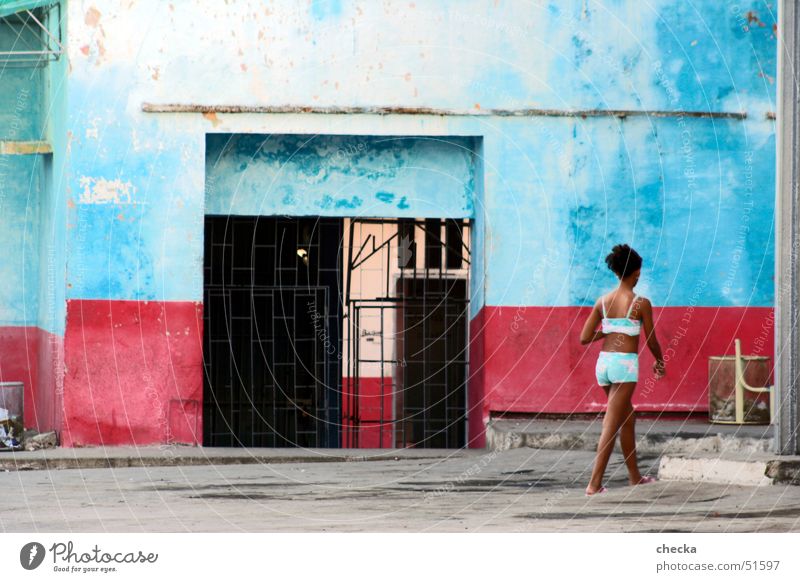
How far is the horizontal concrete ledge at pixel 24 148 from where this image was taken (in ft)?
38.7

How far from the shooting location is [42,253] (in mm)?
12055

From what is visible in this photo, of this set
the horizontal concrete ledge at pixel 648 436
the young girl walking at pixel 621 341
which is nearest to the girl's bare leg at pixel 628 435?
the young girl walking at pixel 621 341

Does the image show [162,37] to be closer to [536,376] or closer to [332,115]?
[332,115]

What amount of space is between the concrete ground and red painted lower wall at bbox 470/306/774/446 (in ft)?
3.65

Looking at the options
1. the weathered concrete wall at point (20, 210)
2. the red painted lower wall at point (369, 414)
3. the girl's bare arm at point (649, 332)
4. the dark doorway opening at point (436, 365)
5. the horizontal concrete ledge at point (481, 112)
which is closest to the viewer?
the girl's bare arm at point (649, 332)

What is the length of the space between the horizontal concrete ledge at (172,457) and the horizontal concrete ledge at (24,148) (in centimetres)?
269

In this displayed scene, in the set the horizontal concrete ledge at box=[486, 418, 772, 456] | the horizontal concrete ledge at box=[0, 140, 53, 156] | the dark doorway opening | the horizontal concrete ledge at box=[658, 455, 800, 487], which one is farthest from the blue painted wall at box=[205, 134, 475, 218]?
the horizontal concrete ledge at box=[658, 455, 800, 487]

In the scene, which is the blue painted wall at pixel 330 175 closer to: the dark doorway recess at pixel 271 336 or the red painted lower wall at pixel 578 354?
the dark doorway recess at pixel 271 336

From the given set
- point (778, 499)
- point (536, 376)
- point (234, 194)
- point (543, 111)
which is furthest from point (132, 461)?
point (778, 499)

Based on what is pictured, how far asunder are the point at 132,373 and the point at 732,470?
5064 millimetres

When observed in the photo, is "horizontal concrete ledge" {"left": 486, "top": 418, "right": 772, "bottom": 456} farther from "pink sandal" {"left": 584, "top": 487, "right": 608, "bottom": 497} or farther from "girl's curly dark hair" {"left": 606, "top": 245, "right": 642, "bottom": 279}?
"girl's curly dark hair" {"left": 606, "top": 245, "right": 642, "bottom": 279}

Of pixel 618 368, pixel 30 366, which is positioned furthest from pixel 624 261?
pixel 30 366

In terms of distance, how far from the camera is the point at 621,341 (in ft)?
25.0

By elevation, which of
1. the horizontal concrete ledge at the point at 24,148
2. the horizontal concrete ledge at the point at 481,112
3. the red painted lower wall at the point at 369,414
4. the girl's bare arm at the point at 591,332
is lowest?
the red painted lower wall at the point at 369,414
